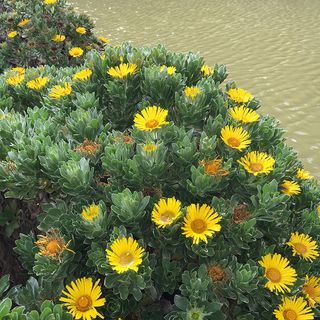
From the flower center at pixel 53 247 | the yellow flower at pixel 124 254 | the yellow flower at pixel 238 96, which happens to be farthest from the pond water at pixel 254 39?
the flower center at pixel 53 247

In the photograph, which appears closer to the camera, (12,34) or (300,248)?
(300,248)

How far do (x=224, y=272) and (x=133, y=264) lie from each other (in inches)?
13.0

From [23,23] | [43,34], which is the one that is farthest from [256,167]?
[23,23]

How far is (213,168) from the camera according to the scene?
4.55 feet

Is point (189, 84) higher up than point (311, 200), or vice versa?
point (189, 84)

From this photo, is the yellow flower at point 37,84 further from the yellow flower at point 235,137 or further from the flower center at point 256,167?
the flower center at point 256,167

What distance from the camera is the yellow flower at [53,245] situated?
4.13 feet

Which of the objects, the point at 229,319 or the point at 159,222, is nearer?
the point at 159,222

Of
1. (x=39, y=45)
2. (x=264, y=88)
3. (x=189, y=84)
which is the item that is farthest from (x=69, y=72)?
(x=264, y=88)

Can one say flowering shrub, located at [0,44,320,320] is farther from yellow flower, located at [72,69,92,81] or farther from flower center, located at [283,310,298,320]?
yellow flower, located at [72,69,92,81]

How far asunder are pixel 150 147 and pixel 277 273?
62 cm

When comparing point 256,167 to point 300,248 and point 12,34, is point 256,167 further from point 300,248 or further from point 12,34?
point 12,34

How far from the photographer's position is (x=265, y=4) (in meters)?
11.7

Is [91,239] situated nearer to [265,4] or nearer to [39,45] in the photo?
[39,45]
